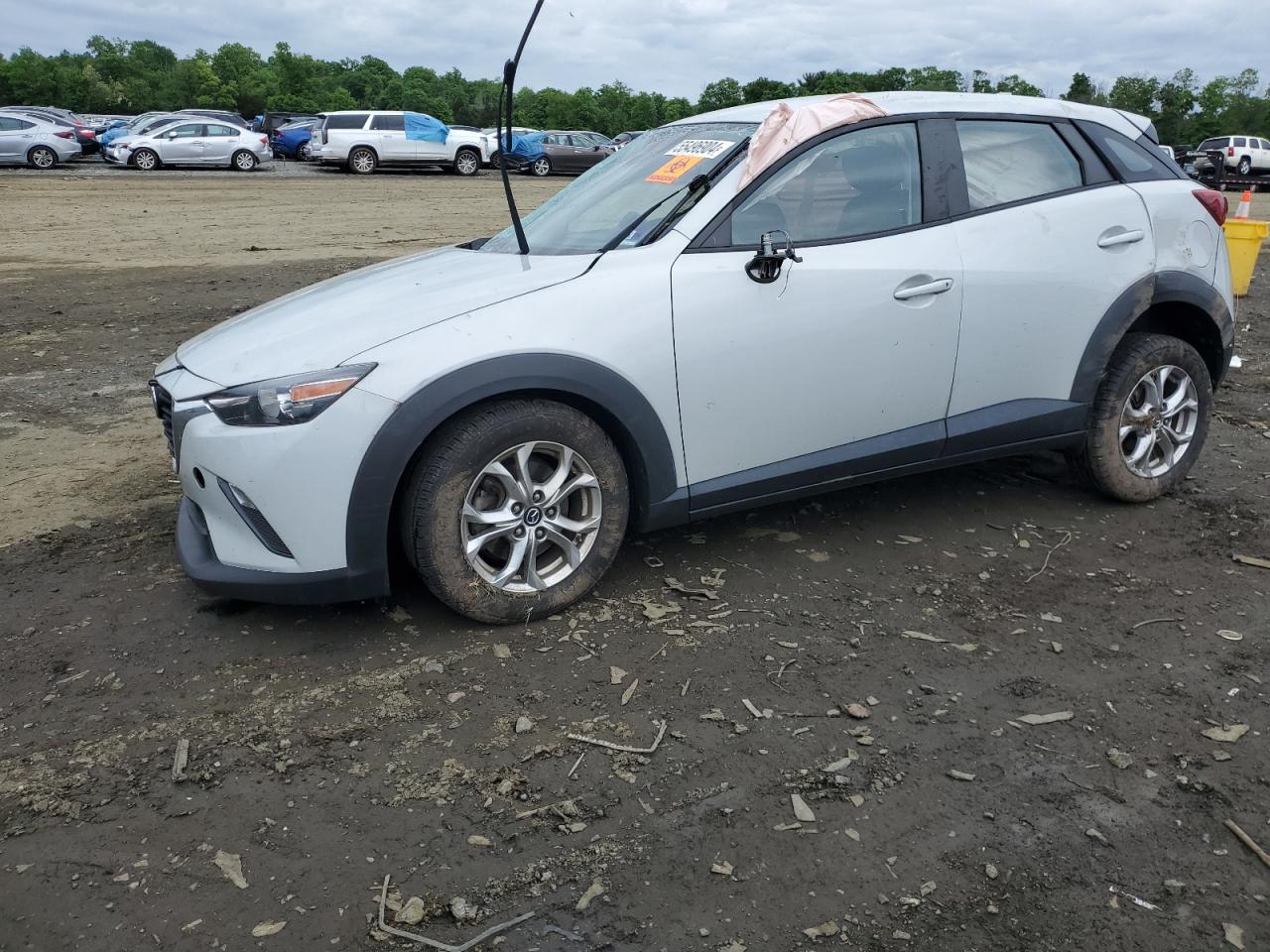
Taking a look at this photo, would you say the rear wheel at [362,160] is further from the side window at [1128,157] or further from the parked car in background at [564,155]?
the side window at [1128,157]

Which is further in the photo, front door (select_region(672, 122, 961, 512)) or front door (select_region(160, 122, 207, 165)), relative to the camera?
front door (select_region(160, 122, 207, 165))

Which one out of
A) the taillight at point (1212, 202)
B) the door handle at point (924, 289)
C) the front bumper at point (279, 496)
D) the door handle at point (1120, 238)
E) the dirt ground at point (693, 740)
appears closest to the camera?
the dirt ground at point (693, 740)

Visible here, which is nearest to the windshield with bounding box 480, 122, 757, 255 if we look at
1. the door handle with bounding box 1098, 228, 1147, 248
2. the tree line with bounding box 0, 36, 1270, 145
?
the door handle with bounding box 1098, 228, 1147, 248

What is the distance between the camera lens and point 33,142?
88.5ft

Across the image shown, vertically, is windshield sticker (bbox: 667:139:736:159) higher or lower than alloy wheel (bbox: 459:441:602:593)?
higher

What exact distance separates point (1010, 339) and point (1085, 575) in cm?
96

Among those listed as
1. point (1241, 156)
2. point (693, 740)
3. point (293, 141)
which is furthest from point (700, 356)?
point (1241, 156)

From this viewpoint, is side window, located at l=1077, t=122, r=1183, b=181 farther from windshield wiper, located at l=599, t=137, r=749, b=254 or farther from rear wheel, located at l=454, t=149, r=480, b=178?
rear wheel, located at l=454, t=149, r=480, b=178

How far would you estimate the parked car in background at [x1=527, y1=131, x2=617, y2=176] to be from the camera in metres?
31.5

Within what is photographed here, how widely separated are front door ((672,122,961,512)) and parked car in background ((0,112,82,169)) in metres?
28.8

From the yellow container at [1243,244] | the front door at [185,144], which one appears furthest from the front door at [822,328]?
the front door at [185,144]

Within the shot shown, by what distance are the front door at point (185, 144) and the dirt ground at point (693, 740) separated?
85.4ft

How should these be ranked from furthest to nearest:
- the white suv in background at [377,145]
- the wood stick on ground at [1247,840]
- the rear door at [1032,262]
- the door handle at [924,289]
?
the white suv in background at [377,145] → the rear door at [1032,262] → the door handle at [924,289] → the wood stick on ground at [1247,840]

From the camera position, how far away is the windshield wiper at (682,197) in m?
3.84
